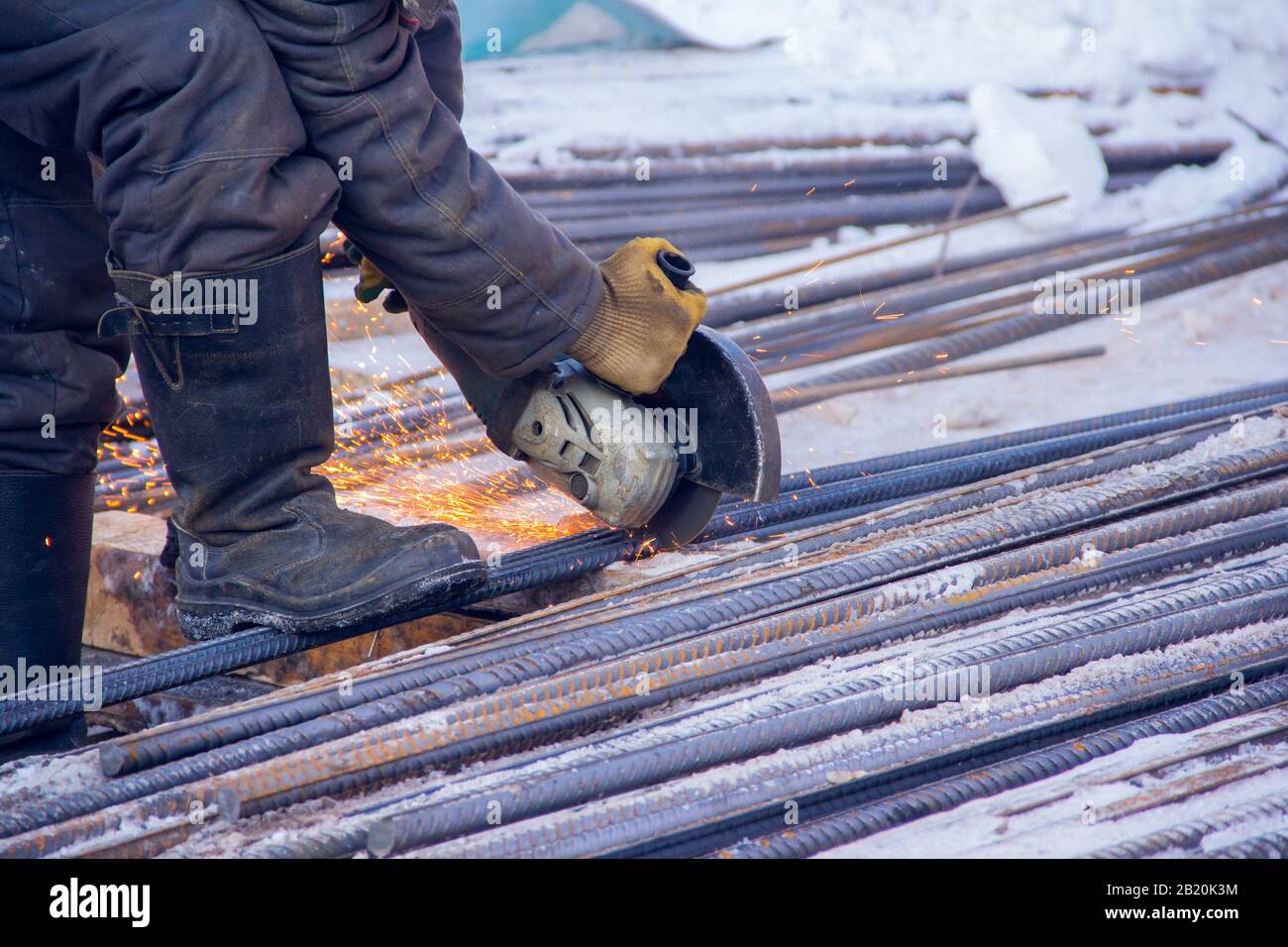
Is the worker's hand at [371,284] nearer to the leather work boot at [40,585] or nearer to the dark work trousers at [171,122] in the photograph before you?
the dark work trousers at [171,122]

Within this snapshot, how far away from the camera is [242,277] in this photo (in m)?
1.85

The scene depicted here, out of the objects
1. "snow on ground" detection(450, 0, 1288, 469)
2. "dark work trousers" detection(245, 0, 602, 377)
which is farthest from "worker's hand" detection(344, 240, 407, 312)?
"snow on ground" detection(450, 0, 1288, 469)

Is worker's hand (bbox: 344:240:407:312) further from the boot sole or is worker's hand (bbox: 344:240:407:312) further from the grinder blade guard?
the boot sole

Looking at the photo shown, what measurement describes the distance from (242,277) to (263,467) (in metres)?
0.29

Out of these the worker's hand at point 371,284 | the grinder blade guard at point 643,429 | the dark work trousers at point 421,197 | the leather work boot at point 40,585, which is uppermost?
the dark work trousers at point 421,197

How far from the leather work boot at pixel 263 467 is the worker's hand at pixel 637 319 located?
0.38 metres

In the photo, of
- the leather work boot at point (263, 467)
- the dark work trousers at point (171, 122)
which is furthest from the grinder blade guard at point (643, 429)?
the dark work trousers at point (171, 122)

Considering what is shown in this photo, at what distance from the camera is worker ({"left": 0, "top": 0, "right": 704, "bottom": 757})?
1766mm

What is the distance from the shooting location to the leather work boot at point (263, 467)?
187cm

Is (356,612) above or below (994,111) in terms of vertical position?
below

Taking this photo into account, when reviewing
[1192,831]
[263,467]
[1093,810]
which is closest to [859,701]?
[1093,810]

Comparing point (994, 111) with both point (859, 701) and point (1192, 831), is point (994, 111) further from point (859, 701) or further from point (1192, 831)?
point (1192, 831)

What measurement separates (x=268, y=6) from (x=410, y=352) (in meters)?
2.21
